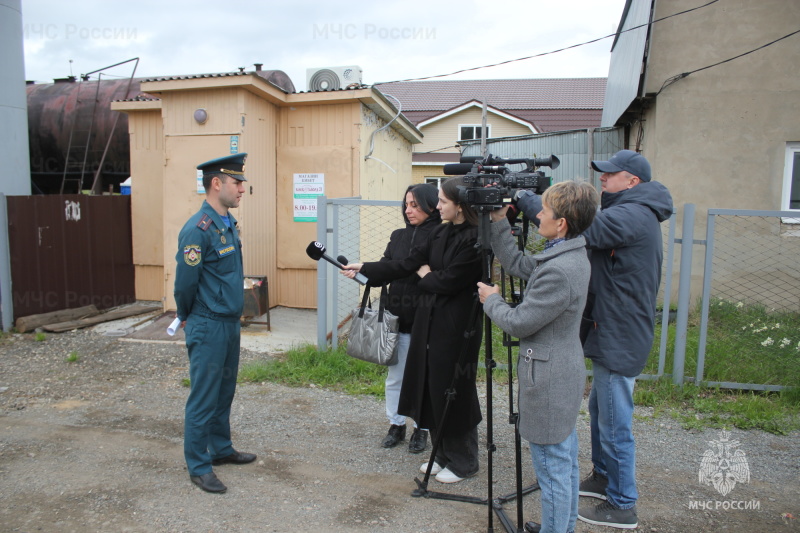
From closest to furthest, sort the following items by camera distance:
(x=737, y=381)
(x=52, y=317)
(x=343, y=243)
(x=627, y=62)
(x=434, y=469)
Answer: (x=434, y=469) < (x=737, y=381) < (x=343, y=243) < (x=52, y=317) < (x=627, y=62)

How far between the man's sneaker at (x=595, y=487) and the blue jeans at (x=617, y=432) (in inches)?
9.4

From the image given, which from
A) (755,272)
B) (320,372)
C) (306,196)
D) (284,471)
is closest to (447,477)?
(284,471)

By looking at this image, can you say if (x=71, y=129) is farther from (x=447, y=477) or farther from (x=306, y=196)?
(x=447, y=477)

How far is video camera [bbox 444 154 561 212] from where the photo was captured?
2709 millimetres

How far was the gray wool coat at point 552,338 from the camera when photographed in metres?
2.43

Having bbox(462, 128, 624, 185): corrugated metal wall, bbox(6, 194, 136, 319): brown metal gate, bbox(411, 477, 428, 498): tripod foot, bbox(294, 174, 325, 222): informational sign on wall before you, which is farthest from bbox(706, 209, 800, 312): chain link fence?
bbox(6, 194, 136, 319): brown metal gate

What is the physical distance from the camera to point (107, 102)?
1028cm

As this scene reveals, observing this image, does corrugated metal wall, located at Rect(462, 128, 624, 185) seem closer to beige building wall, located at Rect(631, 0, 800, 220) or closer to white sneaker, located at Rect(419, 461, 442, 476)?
beige building wall, located at Rect(631, 0, 800, 220)

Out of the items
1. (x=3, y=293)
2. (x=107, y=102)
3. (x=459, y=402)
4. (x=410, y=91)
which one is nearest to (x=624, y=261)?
(x=459, y=402)

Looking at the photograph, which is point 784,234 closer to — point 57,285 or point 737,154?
point 737,154

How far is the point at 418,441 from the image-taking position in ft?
12.7

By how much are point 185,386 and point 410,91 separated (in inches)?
1170

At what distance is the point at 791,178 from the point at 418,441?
21.9 ft

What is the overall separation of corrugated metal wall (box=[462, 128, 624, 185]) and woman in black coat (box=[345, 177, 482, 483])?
6906 millimetres
